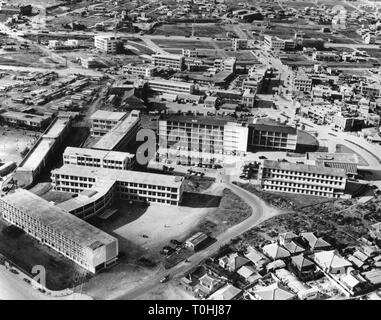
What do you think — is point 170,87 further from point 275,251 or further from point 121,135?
point 275,251

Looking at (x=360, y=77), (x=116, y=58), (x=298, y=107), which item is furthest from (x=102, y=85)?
(x=360, y=77)

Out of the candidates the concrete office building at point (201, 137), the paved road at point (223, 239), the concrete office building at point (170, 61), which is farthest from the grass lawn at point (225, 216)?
the concrete office building at point (170, 61)

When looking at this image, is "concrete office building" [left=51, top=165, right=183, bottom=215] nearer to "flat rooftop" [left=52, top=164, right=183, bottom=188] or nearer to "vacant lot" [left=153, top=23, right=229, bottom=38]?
"flat rooftop" [left=52, top=164, right=183, bottom=188]

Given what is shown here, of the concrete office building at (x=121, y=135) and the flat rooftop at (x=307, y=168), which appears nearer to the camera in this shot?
the flat rooftop at (x=307, y=168)

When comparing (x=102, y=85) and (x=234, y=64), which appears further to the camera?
(x=234, y=64)

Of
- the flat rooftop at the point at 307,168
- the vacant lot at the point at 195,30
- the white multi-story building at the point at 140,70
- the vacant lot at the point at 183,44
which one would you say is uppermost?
the vacant lot at the point at 195,30

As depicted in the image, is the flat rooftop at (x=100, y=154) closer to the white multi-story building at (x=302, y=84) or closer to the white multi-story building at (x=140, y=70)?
the white multi-story building at (x=140, y=70)

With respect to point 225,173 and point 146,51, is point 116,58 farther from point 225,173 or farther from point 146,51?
point 225,173
